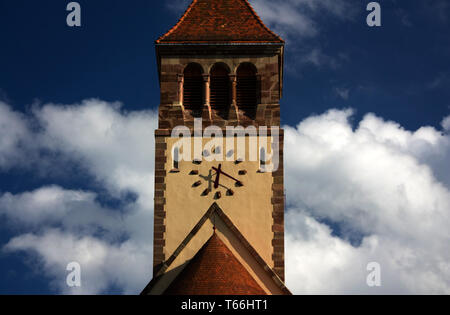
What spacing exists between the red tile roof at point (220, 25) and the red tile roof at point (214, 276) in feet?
24.4

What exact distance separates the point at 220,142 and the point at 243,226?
2915 mm

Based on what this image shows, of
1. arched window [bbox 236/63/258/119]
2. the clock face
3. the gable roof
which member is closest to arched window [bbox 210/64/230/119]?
arched window [bbox 236/63/258/119]

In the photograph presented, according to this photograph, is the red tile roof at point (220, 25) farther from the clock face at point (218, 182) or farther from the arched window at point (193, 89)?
the clock face at point (218, 182)

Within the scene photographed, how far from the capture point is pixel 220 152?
886 inches

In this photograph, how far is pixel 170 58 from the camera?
23.8 metres

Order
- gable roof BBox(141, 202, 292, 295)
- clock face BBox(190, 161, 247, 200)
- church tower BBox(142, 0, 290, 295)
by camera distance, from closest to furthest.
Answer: gable roof BBox(141, 202, 292, 295)
church tower BBox(142, 0, 290, 295)
clock face BBox(190, 161, 247, 200)

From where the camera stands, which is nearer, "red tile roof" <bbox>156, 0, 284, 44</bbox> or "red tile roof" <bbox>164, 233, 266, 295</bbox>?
"red tile roof" <bbox>164, 233, 266, 295</bbox>

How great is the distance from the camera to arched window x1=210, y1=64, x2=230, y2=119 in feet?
76.6

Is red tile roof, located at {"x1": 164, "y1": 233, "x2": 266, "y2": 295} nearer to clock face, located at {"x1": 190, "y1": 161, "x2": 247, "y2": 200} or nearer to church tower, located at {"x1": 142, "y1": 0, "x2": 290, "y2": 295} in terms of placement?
church tower, located at {"x1": 142, "y1": 0, "x2": 290, "y2": 295}

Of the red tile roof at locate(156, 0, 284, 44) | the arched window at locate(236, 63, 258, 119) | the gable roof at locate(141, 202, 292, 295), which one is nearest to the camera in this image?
the gable roof at locate(141, 202, 292, 295)

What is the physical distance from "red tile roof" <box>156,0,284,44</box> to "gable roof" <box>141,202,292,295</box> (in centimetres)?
597
